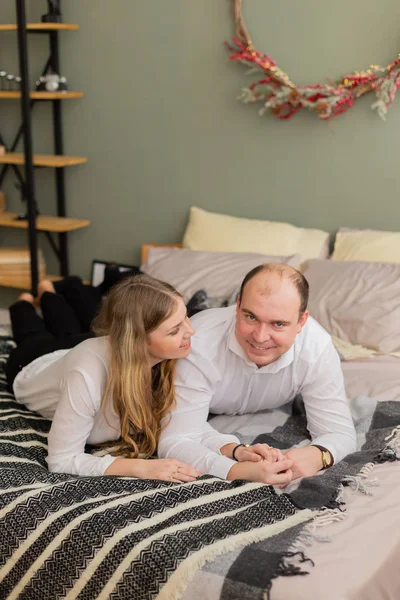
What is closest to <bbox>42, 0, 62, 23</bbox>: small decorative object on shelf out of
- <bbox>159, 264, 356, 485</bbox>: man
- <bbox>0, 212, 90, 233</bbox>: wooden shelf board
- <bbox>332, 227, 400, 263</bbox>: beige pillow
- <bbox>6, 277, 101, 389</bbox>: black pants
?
<bbox>0, 212, 90, 233</bbox>: wooden shelf board

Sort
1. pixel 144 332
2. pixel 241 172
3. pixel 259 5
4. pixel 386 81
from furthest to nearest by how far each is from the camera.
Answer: pixel 241 172
pixel 259 5
pixel 386 81
pixel 144 332

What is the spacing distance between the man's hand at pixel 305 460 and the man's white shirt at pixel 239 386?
0.18ft

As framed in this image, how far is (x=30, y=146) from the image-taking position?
3631 mm

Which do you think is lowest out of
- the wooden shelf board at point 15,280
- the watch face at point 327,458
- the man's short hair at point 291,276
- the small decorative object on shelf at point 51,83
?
the wooden shelf board at point 15,280

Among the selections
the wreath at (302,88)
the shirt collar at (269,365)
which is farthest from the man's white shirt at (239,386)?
the wreath at (302,88)

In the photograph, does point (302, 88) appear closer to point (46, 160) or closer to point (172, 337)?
point (46, 160)

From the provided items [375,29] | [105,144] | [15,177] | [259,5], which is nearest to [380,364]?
[375,29]

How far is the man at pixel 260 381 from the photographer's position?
1853mm

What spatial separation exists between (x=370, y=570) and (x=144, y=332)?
0.79 metres

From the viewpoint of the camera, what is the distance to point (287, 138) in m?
3.40

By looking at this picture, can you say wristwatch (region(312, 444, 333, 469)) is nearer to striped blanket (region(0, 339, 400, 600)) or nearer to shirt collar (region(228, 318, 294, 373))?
striped blanket (region(0, 339, 400, 600))

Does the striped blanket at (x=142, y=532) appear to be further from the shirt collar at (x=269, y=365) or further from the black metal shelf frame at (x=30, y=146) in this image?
the black metal shelf frame at (x=30, y=146)

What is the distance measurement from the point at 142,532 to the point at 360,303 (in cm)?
154

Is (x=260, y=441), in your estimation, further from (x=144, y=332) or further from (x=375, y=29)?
(x=375, y=29)
